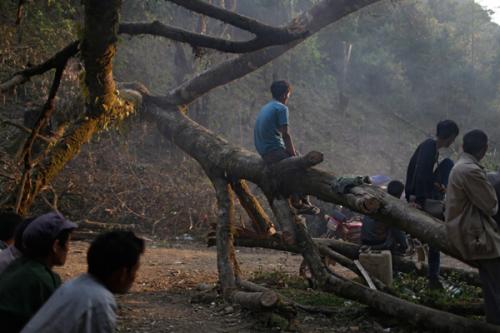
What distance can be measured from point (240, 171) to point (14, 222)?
3.83m

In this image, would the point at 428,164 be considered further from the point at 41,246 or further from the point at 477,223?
the point at 41,246

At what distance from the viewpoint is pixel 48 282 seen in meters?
2.86

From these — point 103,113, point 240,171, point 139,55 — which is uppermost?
point 139,55

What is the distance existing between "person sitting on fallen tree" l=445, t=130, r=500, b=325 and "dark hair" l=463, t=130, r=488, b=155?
12 cm

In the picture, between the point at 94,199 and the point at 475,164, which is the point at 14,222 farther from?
the point at 94,199

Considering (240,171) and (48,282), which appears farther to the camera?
(240,171)

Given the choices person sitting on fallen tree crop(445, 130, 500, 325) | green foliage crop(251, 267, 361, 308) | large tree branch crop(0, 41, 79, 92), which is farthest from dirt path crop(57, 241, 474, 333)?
large tree branch crop(0, 41, 79, 92)

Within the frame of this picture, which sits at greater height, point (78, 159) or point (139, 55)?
point (139, 55)

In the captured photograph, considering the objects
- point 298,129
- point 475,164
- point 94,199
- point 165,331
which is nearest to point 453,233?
point 475,164

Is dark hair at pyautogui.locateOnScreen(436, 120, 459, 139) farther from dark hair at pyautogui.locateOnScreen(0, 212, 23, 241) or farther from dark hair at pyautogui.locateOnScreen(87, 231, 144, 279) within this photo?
dark hair at pyautogui.locateOnScreen(87, 231, 144, 279)

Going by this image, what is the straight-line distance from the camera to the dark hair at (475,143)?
4.65 metres

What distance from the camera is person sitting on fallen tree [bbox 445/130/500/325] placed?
4.35 m

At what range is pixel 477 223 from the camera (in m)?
4.41

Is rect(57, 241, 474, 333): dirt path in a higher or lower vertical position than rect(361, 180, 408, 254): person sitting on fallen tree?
lower
